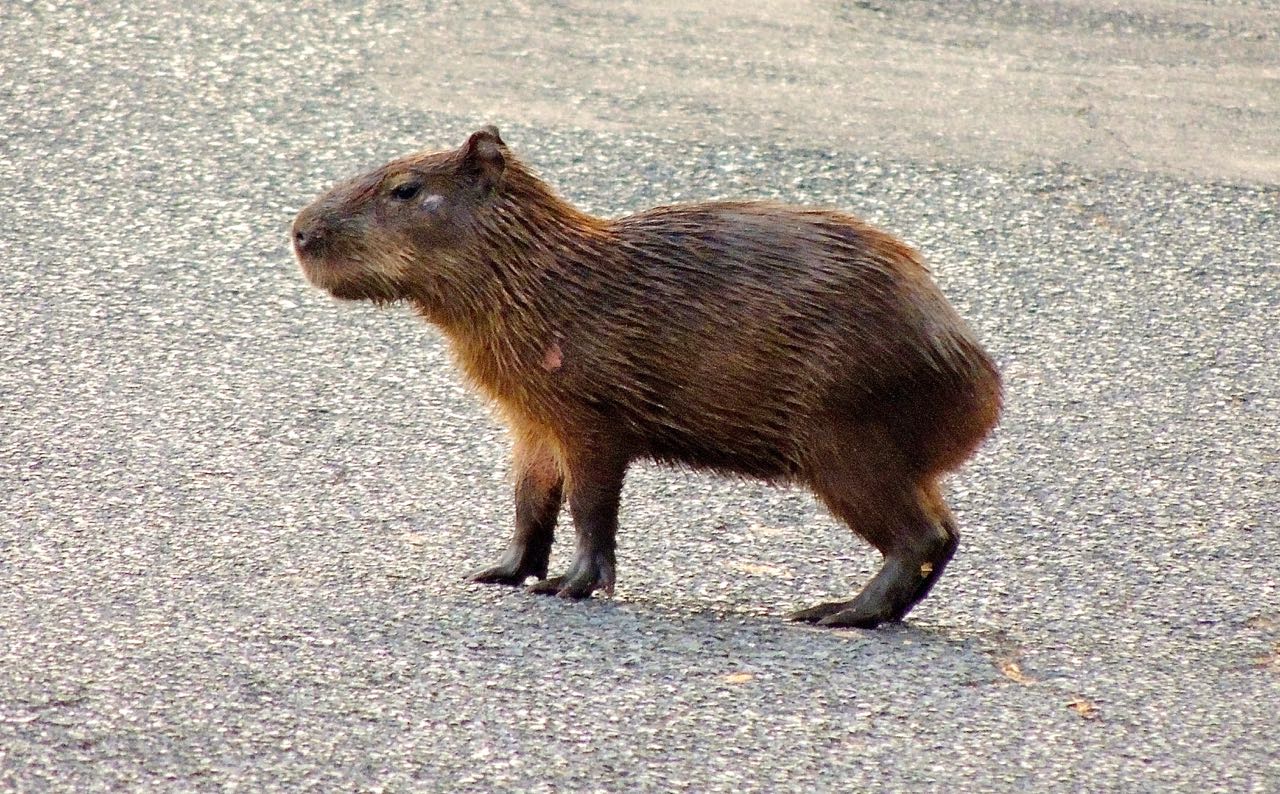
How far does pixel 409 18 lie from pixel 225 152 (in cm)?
157

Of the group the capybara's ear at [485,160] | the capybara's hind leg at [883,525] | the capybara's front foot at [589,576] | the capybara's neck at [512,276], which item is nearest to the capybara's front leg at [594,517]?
the capybara's front foot at [589,576]

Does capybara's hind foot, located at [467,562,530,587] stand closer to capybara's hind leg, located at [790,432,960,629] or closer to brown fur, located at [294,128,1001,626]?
brown fur, located at [294,128,1001,626]

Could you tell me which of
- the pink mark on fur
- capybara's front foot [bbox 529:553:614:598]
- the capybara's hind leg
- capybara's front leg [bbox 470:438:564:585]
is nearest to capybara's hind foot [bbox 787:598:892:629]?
the capybara's hind leg

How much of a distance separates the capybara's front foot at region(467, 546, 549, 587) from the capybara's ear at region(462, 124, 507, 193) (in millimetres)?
893

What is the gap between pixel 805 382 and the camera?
14.2 ft

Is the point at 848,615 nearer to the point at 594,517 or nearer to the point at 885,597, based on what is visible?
the point at 885,597

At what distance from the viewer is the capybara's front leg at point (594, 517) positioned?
4.46m

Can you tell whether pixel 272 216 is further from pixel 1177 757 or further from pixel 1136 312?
pixel 1177 757

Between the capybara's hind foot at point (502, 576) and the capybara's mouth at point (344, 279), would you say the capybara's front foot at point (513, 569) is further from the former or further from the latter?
the capybara's mouth at point (344, 279)

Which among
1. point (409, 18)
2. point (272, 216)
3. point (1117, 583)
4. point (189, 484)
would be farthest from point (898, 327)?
point (409, 18)

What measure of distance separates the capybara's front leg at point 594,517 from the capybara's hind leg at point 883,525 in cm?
46

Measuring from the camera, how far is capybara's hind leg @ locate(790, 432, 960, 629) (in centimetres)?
436

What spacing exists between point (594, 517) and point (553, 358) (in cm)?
39

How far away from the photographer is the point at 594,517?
14.6ft
